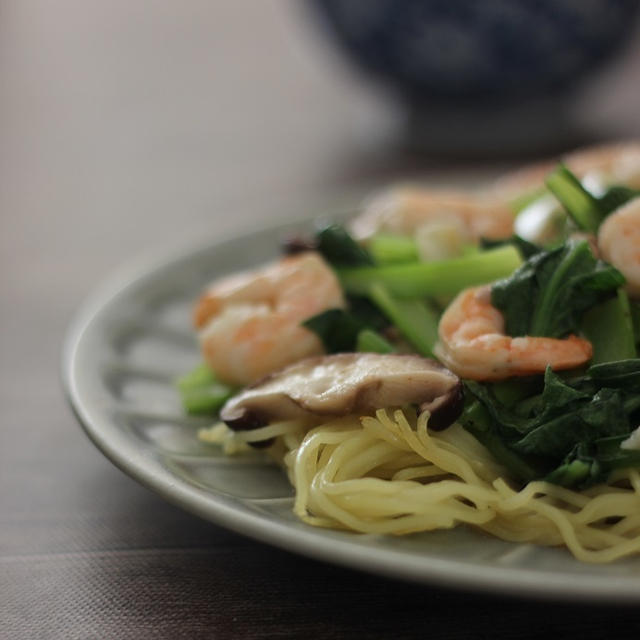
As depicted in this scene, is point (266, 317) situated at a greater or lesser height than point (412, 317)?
greater

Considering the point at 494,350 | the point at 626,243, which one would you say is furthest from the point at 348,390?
the point at 626,243

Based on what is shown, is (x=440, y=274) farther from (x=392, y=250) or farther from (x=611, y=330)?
(x=611, y=330)

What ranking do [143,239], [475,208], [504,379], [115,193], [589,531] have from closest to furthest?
[589,531]
[504,379]
[475,208]
[143,239]
[115,193]

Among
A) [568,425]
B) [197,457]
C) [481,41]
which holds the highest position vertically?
[481,41]

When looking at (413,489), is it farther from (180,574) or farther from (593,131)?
(593,131)

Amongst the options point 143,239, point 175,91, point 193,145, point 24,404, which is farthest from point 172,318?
point 175,91

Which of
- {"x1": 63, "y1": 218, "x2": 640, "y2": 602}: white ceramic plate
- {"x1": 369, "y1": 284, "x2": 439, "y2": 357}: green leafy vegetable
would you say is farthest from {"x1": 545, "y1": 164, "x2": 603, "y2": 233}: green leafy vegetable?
{"x1": 63, "y1": 218, "x2": 640, "y2": 602}: white ceramic plate

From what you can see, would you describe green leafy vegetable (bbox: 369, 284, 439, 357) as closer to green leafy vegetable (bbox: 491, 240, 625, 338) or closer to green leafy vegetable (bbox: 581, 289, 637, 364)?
green leafy vegetable (bbox: 491, 240, 625, 338)
